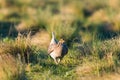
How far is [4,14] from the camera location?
16.7 m

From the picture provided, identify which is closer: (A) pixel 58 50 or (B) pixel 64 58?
(A) pixel 58 50

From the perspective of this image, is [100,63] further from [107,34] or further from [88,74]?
[107,34]

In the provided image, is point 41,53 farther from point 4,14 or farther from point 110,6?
point 110,6

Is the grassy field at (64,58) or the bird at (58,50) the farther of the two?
the bird at (58,50)

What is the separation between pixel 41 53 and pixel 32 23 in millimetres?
3773

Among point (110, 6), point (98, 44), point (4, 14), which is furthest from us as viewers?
point (110, 6)

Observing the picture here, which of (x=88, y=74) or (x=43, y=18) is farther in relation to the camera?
(x=43, y=18)

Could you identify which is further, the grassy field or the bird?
the bird

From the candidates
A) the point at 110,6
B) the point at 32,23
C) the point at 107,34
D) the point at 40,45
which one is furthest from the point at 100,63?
the point at 110,6

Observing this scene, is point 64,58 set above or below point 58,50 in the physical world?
below

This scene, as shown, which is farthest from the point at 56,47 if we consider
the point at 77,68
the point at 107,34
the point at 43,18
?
the point at 43,18

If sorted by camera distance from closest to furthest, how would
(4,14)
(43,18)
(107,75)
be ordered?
(107,75), (43,18), (4,14)

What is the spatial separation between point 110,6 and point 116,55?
1104 centimetres

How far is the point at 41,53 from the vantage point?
10.3 metres
